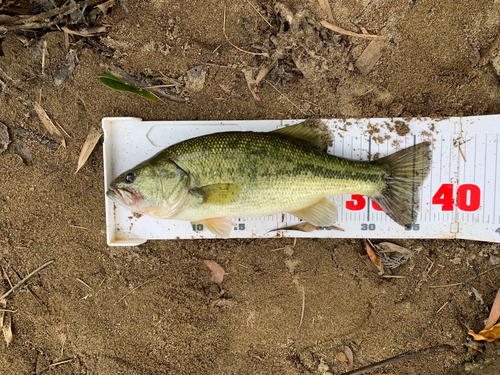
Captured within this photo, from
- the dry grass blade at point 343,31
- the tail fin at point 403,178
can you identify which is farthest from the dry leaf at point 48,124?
the tail fin at point 403,178

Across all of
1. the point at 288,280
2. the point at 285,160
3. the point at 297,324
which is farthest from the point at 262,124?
the point at 297,324

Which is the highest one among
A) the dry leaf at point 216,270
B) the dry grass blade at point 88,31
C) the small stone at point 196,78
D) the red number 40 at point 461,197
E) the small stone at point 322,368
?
the dry grass blade at point 88,31

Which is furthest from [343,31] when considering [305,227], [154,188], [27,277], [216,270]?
[27,277]

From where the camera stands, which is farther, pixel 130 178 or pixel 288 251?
pixel 288 251

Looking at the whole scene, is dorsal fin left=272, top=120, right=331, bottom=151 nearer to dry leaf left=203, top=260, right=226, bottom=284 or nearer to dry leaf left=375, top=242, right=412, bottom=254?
dry leaf left=375, top=242, right=412, bottom=254

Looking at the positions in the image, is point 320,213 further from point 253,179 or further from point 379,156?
point 379,156

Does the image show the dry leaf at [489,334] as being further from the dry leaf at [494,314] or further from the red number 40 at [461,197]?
the red number 40 at [461,197]
